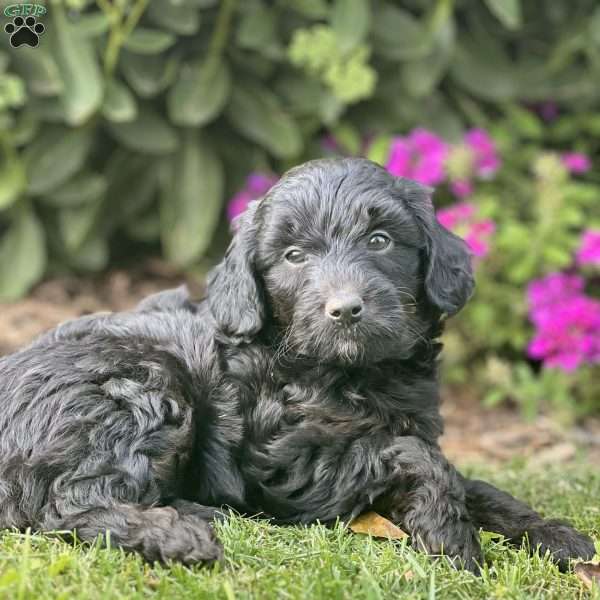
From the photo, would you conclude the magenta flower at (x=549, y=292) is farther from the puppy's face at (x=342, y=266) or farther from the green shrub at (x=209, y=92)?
the puppy's face at (x=342, y=266)

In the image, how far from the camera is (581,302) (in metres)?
6.69

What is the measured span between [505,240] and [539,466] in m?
1.60

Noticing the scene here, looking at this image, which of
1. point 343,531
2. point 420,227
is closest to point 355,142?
point 420,227

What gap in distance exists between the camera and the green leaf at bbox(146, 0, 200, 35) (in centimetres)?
661

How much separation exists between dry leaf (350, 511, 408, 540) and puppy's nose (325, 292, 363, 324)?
734mm

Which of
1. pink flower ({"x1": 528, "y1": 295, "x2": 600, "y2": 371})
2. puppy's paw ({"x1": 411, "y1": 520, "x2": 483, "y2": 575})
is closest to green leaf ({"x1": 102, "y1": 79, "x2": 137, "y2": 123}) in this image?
pink flower ({"x1": 528, "y1": 295, "x2": 600, "y2": 371})

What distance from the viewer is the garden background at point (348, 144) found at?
6.62m

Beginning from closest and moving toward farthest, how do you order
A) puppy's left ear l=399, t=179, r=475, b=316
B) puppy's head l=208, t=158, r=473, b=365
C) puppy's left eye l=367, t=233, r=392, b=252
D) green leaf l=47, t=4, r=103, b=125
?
puppy's head l=208, t=158, r=473, b=365 → puppy's left eye l=367, t=233, r=392, b=252 → puppy's left ear l=399, t=179, r=475, b=316 → green leaf l=47, t=4, r=103, b=125

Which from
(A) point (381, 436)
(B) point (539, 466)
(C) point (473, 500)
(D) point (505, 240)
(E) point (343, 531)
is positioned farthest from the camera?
(D) point (505, 240)

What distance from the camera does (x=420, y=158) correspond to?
23.0 feet

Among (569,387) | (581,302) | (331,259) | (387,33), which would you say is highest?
(387,33)

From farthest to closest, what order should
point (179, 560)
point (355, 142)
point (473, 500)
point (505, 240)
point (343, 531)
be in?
point (355, 142) < point (505, 240) < point (473, 500) < point (343, 531) < point (179, 560)

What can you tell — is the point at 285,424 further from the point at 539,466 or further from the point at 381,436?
the point at 539,466

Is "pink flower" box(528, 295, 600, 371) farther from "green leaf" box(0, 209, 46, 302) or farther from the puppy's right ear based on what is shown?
"green leaf" box(0, 209, 46, 302)
